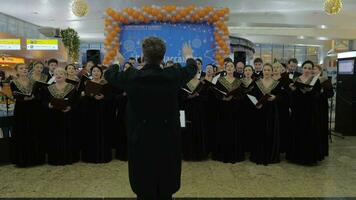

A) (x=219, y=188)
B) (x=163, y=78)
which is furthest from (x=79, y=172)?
(x=163, y=78)

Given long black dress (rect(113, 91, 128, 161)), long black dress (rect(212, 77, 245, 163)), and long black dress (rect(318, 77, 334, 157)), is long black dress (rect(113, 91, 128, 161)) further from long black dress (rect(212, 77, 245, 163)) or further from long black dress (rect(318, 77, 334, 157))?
long black dress (rect(318, 77, 334, 157))

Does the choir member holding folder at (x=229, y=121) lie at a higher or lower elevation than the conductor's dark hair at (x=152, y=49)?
lower

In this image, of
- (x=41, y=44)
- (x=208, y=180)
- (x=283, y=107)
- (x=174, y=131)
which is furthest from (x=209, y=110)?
(x=41, y=44)

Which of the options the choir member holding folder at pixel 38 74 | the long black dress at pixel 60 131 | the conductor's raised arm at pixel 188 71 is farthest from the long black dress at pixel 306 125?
the choir member holding folder at pixel 38 74

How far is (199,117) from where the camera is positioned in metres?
5.20

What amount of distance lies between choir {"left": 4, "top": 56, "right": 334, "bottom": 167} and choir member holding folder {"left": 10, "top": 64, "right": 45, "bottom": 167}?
0.01 meters

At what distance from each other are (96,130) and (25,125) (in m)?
0.98

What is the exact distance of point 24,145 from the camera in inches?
192

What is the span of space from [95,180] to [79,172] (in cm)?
47

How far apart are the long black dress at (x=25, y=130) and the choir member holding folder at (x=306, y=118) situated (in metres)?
3.75

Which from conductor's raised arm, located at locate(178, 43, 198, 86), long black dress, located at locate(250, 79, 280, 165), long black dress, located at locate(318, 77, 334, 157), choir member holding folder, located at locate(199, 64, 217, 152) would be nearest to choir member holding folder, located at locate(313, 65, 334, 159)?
long black dress, located at locate(318, 77, 334, 157)

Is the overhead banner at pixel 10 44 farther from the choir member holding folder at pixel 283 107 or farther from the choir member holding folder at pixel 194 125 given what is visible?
the choir member holding folder at pixel 283 107

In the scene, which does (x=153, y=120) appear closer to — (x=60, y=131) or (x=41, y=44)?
(x=60, y=131)

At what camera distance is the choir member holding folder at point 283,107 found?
17.2ft
